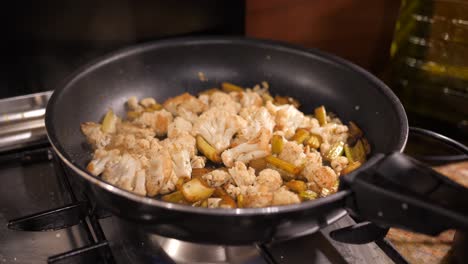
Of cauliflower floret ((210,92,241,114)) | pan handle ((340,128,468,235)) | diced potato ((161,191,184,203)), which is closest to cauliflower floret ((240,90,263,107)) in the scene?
cauliflower floret ((210,92,241,114))

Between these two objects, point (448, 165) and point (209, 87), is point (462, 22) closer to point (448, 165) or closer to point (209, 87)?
point (448, 165)

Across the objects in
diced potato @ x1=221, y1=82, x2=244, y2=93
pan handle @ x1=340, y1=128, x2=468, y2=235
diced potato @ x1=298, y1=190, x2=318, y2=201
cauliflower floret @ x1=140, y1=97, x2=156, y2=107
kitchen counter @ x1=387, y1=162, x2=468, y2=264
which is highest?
pan handle @ x1=340, y1=128, x2=468, y2=235

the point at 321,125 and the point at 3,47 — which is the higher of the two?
the point at 3,47

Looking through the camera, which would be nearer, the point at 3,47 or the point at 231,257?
the point at 231,257

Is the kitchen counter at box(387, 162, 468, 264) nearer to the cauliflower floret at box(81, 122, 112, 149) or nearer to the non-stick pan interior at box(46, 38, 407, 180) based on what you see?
the non-stick pan interior at box(46, 38, 407, 180)

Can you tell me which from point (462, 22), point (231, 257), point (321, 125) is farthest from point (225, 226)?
point (462, 22)

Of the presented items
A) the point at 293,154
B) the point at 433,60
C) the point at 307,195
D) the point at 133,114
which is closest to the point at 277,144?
the point at 293,154
